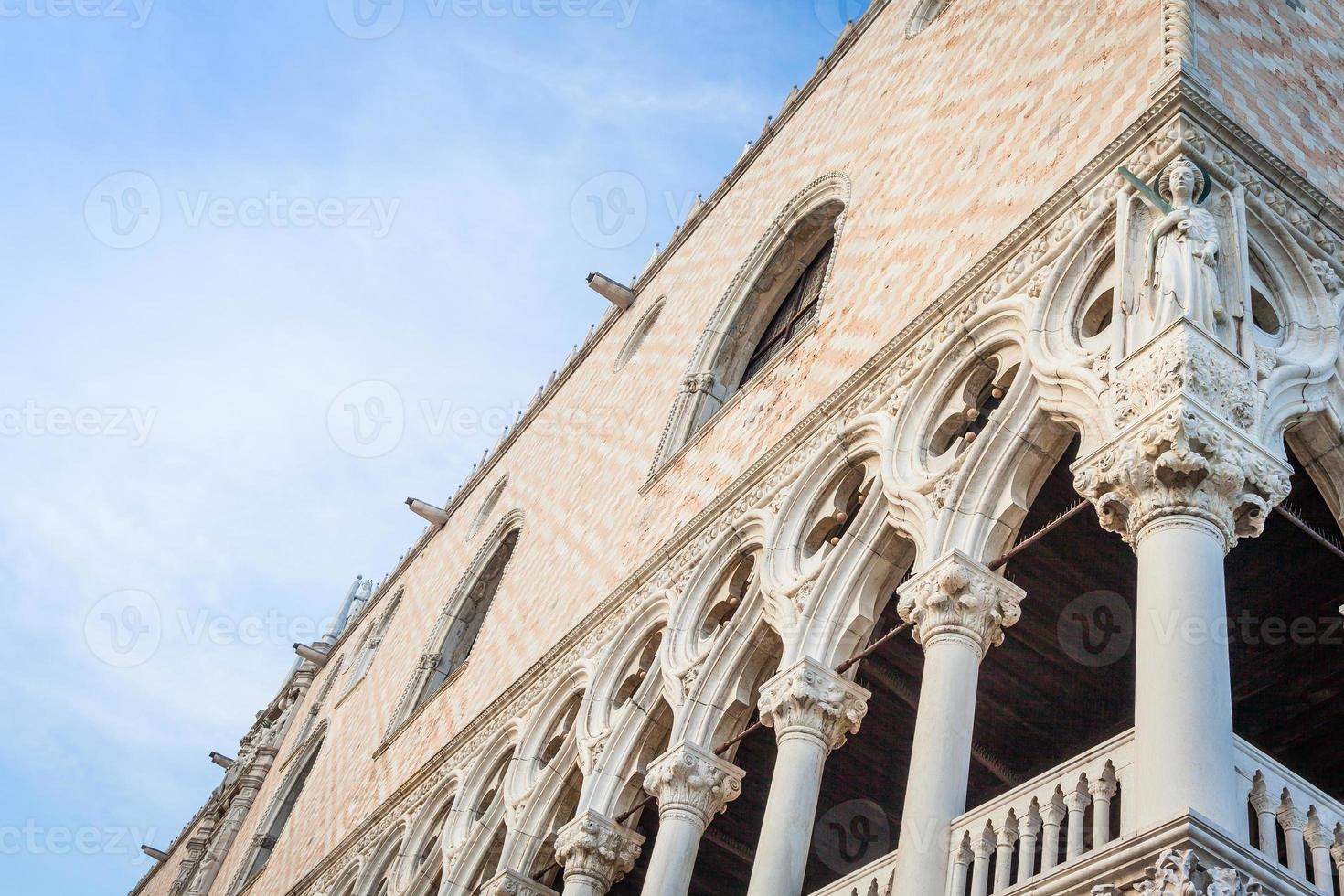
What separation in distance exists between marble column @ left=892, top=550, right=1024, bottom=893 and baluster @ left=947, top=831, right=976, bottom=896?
0.03 m

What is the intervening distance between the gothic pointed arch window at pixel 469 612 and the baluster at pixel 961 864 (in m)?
9.59

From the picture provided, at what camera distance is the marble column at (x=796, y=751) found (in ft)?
20.4

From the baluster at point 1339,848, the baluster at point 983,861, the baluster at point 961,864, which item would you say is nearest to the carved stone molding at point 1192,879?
the baluster at point 1339,848

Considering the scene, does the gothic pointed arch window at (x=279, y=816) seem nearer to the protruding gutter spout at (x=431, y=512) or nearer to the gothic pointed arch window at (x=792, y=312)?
the protruding gutter spout at (x=431, y=512)

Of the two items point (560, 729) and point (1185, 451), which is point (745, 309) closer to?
point (560, 729)

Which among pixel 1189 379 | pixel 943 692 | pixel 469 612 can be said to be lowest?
pixel 943 692

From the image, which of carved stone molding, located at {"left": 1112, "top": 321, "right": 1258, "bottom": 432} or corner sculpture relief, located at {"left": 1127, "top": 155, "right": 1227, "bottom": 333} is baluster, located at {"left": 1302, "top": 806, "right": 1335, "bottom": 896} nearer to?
carved stone molding, located at {"left": 1112, "top": 321, "right": 1258, "bottom": 432}

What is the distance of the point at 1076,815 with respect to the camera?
4.82 metres

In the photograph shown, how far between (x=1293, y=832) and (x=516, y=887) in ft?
17.7

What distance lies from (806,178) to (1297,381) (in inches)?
229

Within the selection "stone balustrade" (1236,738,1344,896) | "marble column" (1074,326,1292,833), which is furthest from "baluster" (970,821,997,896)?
"stone balustrade" (1236,738,1344,896)

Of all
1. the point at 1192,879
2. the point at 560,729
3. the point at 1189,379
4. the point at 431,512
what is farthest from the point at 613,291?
the point at 1192,879

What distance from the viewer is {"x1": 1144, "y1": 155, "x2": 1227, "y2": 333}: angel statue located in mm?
5594

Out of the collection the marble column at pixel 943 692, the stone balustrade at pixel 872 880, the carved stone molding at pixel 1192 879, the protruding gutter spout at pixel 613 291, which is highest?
the protruding gutter spout at pixel 613 291
